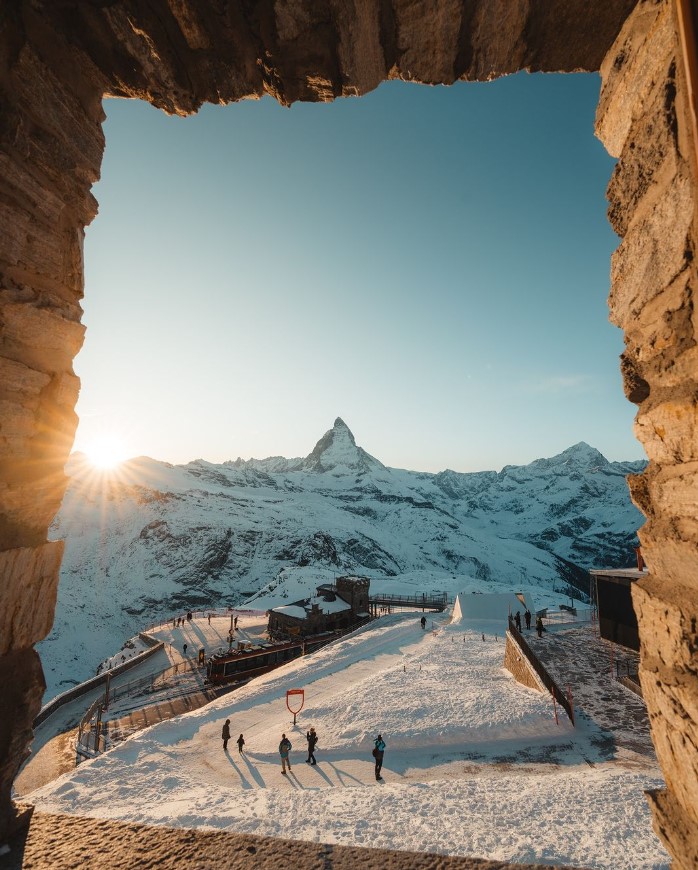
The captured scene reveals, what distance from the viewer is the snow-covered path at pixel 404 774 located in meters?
6.15

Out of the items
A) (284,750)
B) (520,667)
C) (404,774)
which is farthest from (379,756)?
(520,667)

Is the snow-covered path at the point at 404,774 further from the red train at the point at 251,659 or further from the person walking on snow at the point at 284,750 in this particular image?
the red train at the point at 251,659

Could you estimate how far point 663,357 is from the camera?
2.06m

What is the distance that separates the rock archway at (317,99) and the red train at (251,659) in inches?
1003

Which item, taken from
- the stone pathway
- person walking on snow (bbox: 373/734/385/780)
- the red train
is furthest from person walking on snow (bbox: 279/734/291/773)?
the red train

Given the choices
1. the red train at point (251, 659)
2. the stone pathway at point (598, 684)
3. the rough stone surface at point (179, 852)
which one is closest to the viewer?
the rough stone surface at point (179, 852)

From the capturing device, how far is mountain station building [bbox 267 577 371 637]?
35.5 m

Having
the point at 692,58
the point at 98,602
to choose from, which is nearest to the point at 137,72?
the point at 692,58

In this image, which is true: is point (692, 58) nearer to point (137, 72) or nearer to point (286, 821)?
point (137, 72)

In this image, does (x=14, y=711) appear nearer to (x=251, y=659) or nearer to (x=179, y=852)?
(x=179, y=852)

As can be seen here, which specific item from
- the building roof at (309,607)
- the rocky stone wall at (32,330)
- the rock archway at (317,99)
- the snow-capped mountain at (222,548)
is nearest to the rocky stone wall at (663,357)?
the rock archway at (317,99)

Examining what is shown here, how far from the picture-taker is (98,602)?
6128 centimetres

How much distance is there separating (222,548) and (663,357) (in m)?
82.5

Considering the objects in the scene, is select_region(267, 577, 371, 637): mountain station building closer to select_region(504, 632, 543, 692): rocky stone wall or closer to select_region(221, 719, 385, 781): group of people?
select_region(504, 632, 543, 692): rocky stone wall
